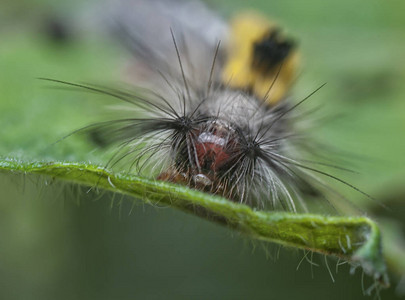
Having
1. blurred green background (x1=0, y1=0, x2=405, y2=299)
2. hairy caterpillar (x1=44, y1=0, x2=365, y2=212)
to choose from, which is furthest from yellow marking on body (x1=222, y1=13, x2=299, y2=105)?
blurred green background (x1=0, y1=0, x2=405, y2=299)

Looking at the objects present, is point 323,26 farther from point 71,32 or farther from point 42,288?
point 42,288

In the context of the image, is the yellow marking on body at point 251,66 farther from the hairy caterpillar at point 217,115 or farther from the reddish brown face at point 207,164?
the reddish brown face at point 207,164

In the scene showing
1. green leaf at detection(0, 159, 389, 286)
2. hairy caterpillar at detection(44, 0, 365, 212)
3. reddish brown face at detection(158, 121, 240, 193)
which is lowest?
green leaf at detection(0, 159, 389, 286)

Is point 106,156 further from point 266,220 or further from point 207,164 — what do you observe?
point 266,220

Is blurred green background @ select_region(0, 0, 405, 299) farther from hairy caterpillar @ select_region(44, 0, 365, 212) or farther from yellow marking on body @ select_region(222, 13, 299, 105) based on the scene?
yellow marking on body @ select_region(222, 13, 299, 105)

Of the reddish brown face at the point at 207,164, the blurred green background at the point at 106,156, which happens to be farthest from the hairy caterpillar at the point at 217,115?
the blurred green background at the point at 106,156
